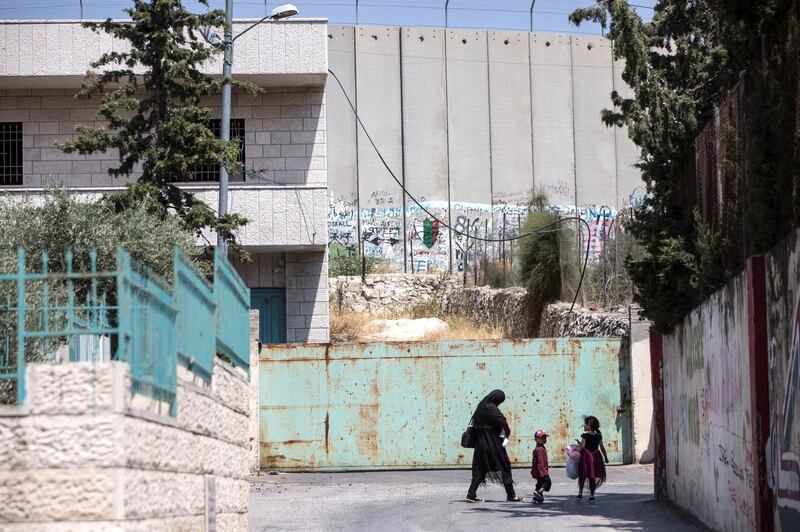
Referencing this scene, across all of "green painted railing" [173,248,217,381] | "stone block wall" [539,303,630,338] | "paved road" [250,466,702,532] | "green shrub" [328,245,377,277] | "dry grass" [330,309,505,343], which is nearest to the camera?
"green painted railing" [173,248,217,381]

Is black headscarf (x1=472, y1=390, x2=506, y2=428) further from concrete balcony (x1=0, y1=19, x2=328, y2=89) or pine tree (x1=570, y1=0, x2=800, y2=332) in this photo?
concrete balcony (x1=0, y1=19, x2=328, y2=89)

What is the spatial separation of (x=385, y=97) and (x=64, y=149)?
2598 centimetres

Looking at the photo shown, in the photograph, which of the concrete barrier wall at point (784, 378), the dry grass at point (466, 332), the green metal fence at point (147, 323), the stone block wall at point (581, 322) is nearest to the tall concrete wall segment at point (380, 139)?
the dry grass at point (466, 332)

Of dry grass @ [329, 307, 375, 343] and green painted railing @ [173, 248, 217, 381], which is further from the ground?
dry grass @ [329, 307, 375, 343]

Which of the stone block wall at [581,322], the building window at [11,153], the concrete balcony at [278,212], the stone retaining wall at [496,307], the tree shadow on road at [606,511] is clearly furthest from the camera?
the stone retaining wall at [496,307]

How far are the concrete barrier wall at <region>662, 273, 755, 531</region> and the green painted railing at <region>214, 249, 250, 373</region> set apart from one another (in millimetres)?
4547

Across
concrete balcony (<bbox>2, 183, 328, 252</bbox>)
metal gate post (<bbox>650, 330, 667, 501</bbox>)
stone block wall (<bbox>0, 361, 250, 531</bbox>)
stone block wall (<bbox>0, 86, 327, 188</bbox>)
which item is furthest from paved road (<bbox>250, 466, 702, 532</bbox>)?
stone block wall (<bbox>0, 86, 327, 188</bbox>)

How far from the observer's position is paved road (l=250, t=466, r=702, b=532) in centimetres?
1405

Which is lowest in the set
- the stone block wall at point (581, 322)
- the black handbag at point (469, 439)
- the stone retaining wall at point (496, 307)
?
the black handbag at point (469, 439)

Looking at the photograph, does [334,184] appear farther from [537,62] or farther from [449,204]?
[537,62]

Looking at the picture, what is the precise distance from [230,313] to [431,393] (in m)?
11.4

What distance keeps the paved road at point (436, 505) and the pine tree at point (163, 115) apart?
4.69 m

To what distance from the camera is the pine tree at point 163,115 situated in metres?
19.3

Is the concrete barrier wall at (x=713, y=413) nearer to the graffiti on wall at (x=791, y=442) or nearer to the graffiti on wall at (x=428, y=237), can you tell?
the graffiti on wall at (x=791, y=442)
